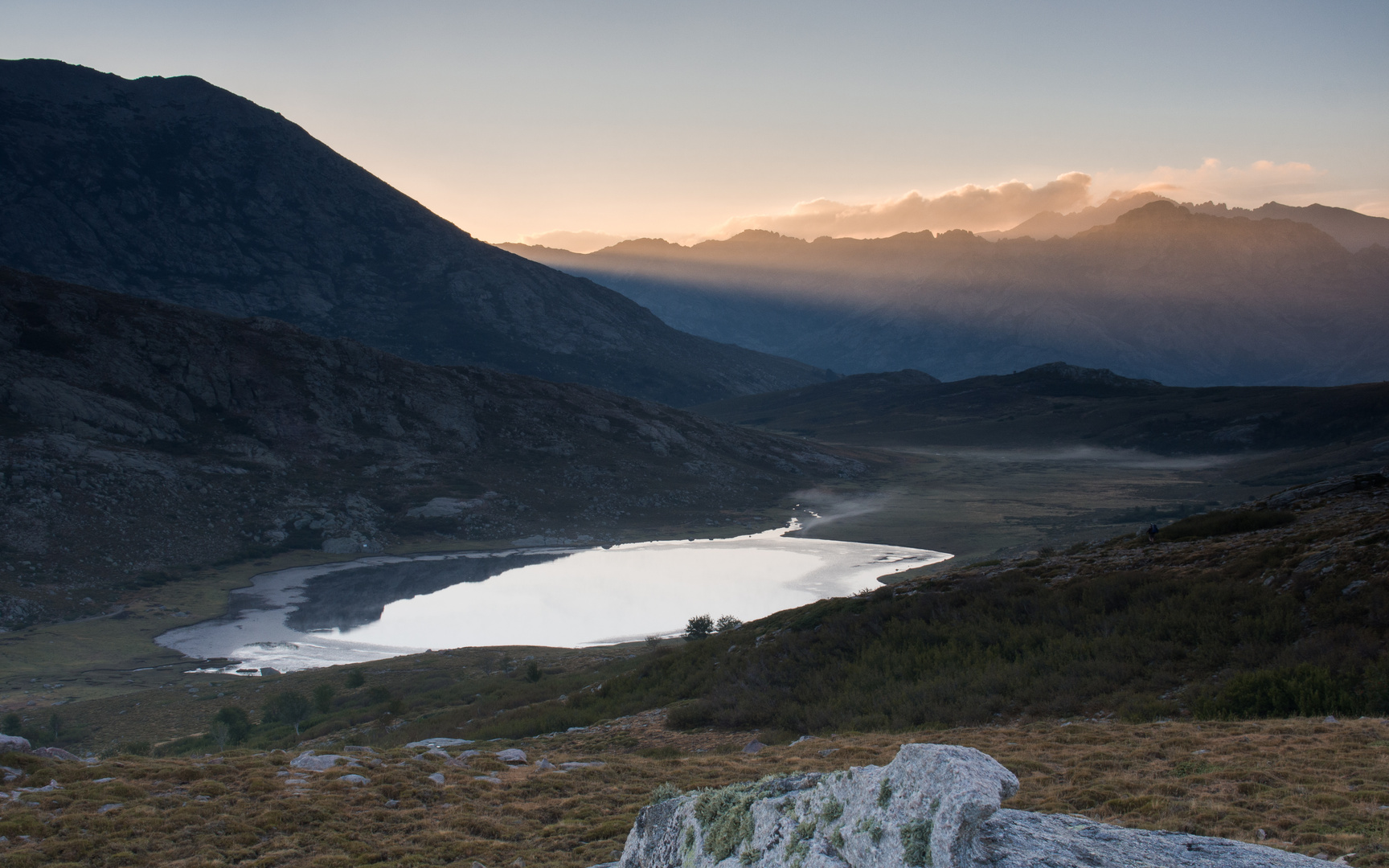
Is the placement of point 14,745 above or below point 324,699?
above

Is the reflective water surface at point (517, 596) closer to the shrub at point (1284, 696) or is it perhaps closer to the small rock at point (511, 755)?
the small rock at point (511, 755)

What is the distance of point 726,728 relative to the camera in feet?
65.2

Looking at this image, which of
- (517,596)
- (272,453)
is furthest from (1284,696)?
(272,453)

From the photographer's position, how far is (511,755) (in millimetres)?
17328

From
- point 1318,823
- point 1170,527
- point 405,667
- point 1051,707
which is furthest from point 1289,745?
point 405,667

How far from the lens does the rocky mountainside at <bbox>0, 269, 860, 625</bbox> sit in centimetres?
7831

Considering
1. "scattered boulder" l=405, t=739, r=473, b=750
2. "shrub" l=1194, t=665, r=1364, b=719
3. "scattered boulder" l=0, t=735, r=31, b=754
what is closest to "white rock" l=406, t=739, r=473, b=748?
"scattered boulder" l=405, t=739, r=473, b=750

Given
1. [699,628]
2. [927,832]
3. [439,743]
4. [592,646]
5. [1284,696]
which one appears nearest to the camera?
[927,832]

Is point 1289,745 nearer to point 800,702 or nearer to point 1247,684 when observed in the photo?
point 1247,684

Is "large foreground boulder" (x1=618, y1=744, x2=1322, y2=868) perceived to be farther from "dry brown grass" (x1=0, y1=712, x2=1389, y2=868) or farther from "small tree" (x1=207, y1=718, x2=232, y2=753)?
"small tree" (x1=207, y1=718, x2=232, y2=753)

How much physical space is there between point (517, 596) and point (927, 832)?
246ft

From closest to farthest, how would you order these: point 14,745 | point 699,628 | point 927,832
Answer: point 927,832, point 14,745, point 699,628

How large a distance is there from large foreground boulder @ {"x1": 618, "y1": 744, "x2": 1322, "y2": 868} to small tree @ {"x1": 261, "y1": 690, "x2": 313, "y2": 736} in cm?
3561

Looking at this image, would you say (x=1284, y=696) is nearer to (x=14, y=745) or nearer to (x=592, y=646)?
(x=14, y=745)
